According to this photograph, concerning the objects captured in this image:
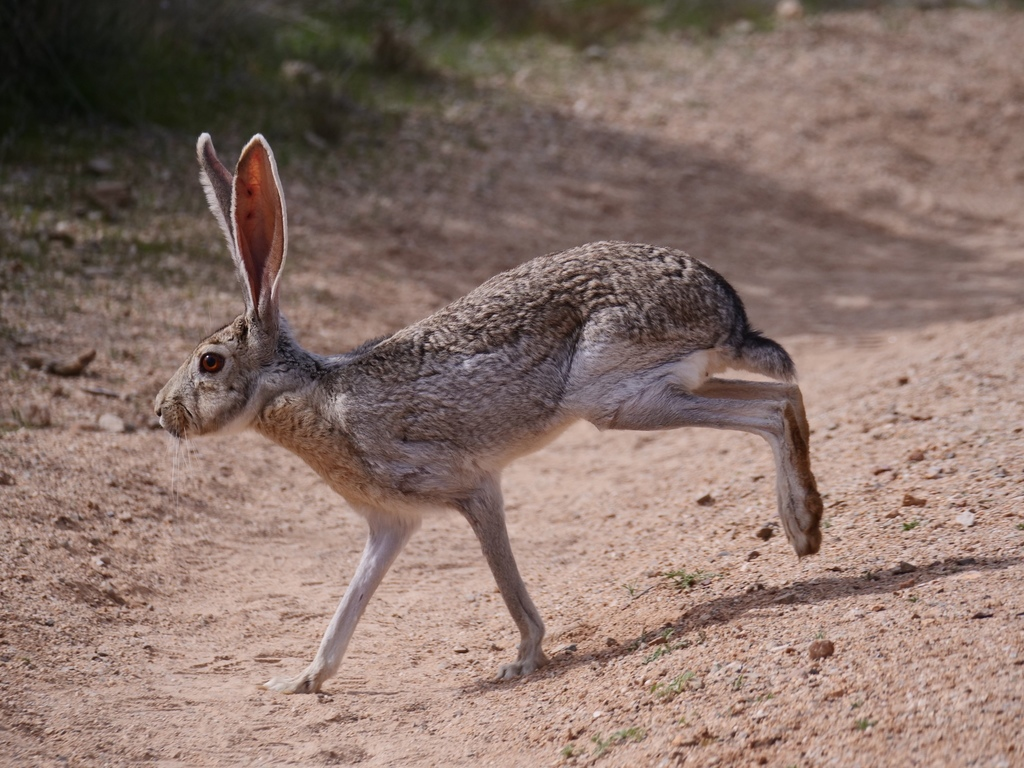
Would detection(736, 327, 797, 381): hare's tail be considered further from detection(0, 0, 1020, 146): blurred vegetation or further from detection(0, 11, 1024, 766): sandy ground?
detection(0, 0, 1020, 146): blurred vegetation

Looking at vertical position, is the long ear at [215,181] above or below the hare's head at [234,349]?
above

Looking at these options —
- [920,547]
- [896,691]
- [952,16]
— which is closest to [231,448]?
[920,547]

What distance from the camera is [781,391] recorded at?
489 cm

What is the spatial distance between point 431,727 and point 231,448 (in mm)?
3256

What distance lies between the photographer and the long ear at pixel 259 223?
4.73m

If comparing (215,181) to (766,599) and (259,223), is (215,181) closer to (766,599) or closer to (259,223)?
(259,223)

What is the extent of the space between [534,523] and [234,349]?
2.20 m

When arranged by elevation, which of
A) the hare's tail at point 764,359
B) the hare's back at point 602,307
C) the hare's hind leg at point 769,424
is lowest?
the hare's hind leg at point 769,424

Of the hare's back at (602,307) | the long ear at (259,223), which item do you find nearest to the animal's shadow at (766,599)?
the hare's back at (602,307)

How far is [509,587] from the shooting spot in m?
4.71

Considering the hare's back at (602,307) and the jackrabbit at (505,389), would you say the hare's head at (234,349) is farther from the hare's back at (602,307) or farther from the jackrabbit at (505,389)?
the hare's back at (602,307)

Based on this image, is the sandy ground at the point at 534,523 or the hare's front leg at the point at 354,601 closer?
the sandy ground at the point at 534,523

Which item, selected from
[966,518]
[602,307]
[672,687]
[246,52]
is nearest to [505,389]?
[602,307]

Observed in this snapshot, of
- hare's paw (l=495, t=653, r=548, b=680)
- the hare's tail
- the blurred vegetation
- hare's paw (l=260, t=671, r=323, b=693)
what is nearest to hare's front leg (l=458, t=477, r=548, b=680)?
Result: hare's paw (l=495, t=653, r=548, b=680)
